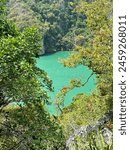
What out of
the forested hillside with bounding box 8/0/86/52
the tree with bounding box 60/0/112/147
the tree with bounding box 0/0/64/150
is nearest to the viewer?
the tree with bounding box 0/0/64/150

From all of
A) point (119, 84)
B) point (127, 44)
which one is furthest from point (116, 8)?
point (119, 84)

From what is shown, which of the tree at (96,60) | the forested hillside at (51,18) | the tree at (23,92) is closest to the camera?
the tree at (23,92)

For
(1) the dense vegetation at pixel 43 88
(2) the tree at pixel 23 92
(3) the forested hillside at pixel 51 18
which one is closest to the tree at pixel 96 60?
(1) the dense vegetation at pixel 43 88

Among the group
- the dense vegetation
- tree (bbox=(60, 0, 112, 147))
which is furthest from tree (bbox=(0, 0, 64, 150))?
tree (bbox=(60, 0, 112, 147))

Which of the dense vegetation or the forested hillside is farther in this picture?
the forested hillside

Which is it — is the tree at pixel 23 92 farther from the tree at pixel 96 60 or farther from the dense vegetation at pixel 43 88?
the tree at pixel 96 60

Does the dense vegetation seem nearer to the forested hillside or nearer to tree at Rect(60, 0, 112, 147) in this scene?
tree at Rect(60, 0, 112, 147)

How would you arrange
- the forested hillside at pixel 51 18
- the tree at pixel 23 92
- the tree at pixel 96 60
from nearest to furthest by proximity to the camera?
1. the tree at pixel 23 92
2. the tree at pixel 96 60
3. the forested hillside at pixel 51 18

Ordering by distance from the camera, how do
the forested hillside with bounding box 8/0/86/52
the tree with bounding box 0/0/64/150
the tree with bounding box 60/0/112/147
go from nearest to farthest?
the tree with bounding box 0/0/64/150
the tree with bounding box 60/0/112/147
the forested hillside with bounding box 8/0/86/52

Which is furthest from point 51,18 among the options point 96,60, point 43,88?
point 43,88
